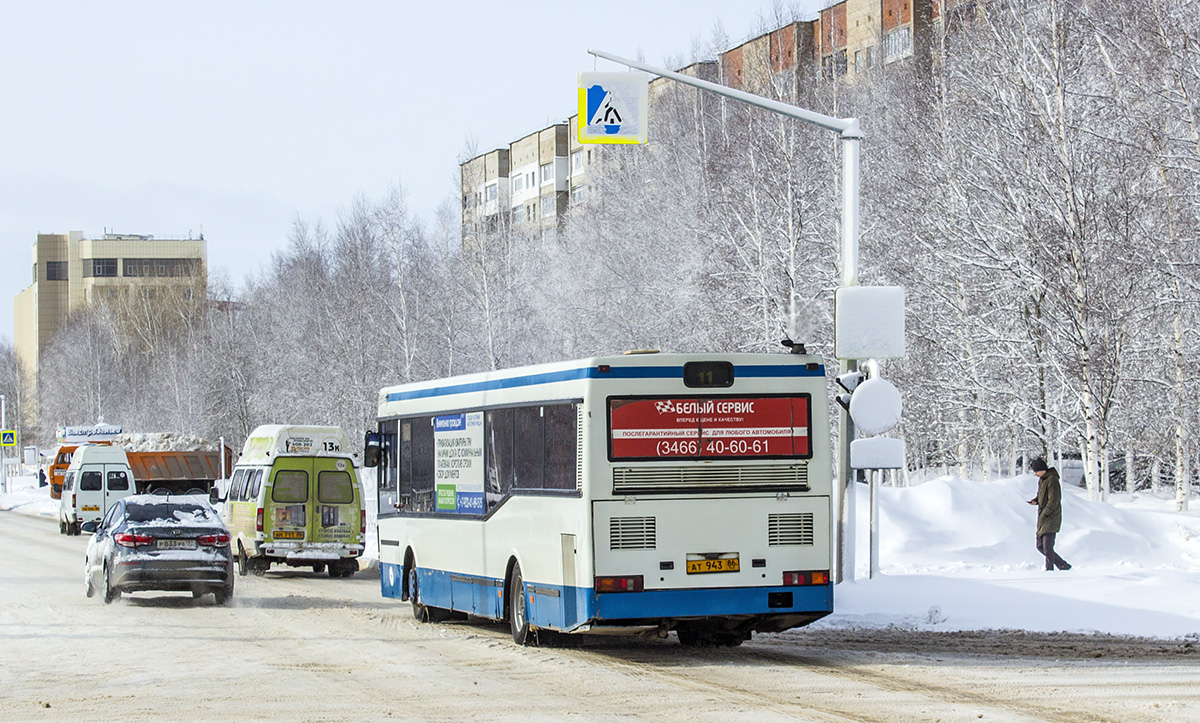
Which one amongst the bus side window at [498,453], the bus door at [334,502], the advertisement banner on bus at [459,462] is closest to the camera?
the bus side window at [498,453]

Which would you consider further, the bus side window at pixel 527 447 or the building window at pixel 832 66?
the building window at pixel 832 66

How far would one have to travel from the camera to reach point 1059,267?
1199 inches

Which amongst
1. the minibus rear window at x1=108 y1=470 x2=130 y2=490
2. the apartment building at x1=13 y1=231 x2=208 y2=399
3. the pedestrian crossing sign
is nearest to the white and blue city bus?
the pedestrian crossing sign

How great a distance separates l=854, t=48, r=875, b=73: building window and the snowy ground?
30.3 metres

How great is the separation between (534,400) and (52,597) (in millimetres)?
10527

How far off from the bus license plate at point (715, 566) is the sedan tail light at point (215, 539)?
29.5 feet

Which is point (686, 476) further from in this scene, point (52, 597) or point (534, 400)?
point (52, 597)

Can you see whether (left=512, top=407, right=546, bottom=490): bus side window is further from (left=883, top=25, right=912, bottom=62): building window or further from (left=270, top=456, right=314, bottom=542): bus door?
(left=883, top=25, right=912, bottom=62): building window

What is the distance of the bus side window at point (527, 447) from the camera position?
572 inches

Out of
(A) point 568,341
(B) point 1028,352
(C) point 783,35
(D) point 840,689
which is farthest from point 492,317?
(D) point 840,689

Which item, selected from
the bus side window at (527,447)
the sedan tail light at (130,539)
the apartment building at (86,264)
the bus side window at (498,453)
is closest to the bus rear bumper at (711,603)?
the bus side window at (527,447)

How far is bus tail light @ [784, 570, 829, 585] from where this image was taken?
539 inches

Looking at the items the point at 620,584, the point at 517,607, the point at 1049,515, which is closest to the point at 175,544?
the point at 517,607

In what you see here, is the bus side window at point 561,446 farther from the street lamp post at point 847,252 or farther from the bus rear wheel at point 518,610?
the street lamp post at point 847,252
